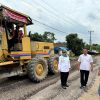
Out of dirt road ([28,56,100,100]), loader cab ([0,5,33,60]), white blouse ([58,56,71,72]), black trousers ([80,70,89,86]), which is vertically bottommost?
dirt road ([28,56,100,100])

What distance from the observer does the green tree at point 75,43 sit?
52103 mm

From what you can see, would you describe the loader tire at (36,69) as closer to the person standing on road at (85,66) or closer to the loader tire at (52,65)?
the loader tire at (52,65)

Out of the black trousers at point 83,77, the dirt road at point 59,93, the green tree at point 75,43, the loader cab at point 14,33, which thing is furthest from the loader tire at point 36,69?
the green tree at point 75,43

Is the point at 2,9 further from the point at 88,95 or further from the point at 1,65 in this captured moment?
the point at 88,95

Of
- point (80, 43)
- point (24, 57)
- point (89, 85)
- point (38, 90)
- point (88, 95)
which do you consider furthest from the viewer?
point (80, 43)

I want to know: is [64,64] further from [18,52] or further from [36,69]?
[18,52]

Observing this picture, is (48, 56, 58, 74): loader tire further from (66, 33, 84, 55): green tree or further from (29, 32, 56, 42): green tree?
(66, 33, 84, 55): green tree

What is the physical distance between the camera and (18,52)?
456 inches

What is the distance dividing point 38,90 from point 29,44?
304 centimetres

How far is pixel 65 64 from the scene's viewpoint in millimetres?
10391

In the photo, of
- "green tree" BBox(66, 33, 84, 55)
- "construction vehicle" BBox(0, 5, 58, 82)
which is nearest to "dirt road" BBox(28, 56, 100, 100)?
"construction vehicle" BBox(0, 5, 58, 82)

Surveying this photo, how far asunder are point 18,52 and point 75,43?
41032mm

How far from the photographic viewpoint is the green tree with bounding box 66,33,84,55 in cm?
5210

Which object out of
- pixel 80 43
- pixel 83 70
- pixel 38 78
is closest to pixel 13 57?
pixel 38 78
